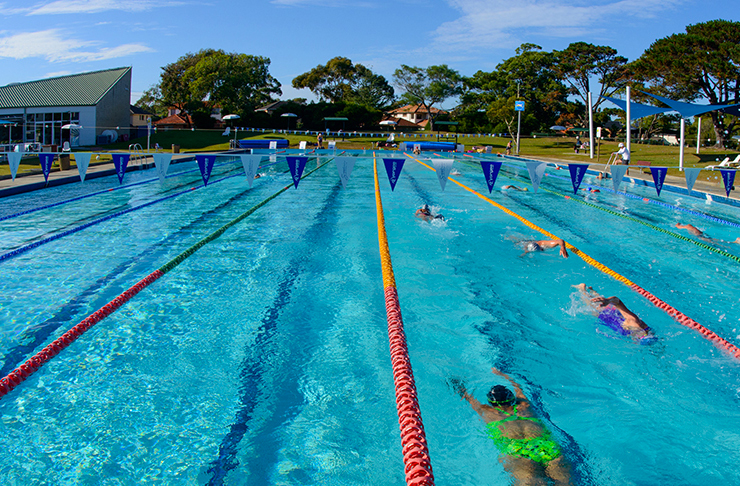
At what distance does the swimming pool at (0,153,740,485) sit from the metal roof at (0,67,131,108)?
2468 centimetres

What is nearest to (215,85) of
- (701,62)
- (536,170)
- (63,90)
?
→ (63,90)

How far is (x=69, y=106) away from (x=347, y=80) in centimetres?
3487

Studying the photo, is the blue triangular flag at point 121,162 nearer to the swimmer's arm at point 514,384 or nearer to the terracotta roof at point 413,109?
the swimmer's arm at point 514,384

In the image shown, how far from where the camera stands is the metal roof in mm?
28141

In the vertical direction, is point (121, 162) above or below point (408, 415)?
above

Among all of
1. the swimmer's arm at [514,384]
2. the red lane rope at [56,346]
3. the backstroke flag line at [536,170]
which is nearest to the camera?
the red lane rope at [56,346]

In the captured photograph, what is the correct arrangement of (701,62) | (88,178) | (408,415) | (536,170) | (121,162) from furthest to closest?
(701,62) → (88,178) → (121,162) → (536,170) → (408,415)

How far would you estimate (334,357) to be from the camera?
3807mm

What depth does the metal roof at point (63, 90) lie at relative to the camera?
28.1m

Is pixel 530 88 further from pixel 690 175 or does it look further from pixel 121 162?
pixel 121 162

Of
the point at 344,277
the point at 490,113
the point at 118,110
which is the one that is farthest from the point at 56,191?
the point at 490,113

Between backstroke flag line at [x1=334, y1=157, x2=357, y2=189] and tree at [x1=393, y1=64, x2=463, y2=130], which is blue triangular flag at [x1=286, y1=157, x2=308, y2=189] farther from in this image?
tree at [x1=393, y1=64, x2=463, y2=130]

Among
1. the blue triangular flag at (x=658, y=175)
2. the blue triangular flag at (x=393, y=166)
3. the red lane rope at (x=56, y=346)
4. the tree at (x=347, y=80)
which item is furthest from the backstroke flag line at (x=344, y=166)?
the tree at (x=347, y=80)

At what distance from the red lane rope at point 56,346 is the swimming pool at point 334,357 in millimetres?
136
